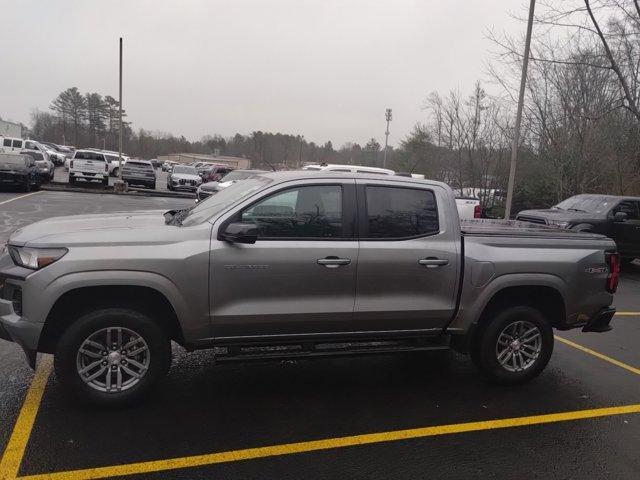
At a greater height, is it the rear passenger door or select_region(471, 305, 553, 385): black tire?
the rear passenger door

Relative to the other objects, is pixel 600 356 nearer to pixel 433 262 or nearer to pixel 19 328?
pixel 433 262

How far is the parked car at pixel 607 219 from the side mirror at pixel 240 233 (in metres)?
9.98

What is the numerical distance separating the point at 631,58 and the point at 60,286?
23.9 m

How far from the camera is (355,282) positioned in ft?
13.8

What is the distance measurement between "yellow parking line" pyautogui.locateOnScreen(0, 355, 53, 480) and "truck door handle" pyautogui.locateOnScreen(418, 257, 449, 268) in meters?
3.17

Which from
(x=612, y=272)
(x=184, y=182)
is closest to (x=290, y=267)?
(x=612, y=272)

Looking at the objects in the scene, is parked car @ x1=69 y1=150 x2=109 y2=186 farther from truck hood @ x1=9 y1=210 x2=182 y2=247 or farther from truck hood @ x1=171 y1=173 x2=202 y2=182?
truck hood @ x1=9 y1=210 x2=182 y2=247

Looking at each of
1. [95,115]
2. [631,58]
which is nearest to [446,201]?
[631,58]

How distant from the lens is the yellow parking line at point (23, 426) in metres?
3.11

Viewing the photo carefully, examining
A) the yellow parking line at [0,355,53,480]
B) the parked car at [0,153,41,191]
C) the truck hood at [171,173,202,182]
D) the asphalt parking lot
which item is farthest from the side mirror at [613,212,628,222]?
the truck hood at [171,173,202,182]

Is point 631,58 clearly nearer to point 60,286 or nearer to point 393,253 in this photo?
point 393,253

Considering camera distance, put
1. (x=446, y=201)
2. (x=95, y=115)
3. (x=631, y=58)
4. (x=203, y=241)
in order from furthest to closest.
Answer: (x=95, y=115) → (x=631, y=58) → (x=446, y=201) → (x=203, y=241)

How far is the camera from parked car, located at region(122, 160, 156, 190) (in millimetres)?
28609

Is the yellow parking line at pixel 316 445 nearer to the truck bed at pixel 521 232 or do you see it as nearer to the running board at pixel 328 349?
the running board at pixel 328 349
